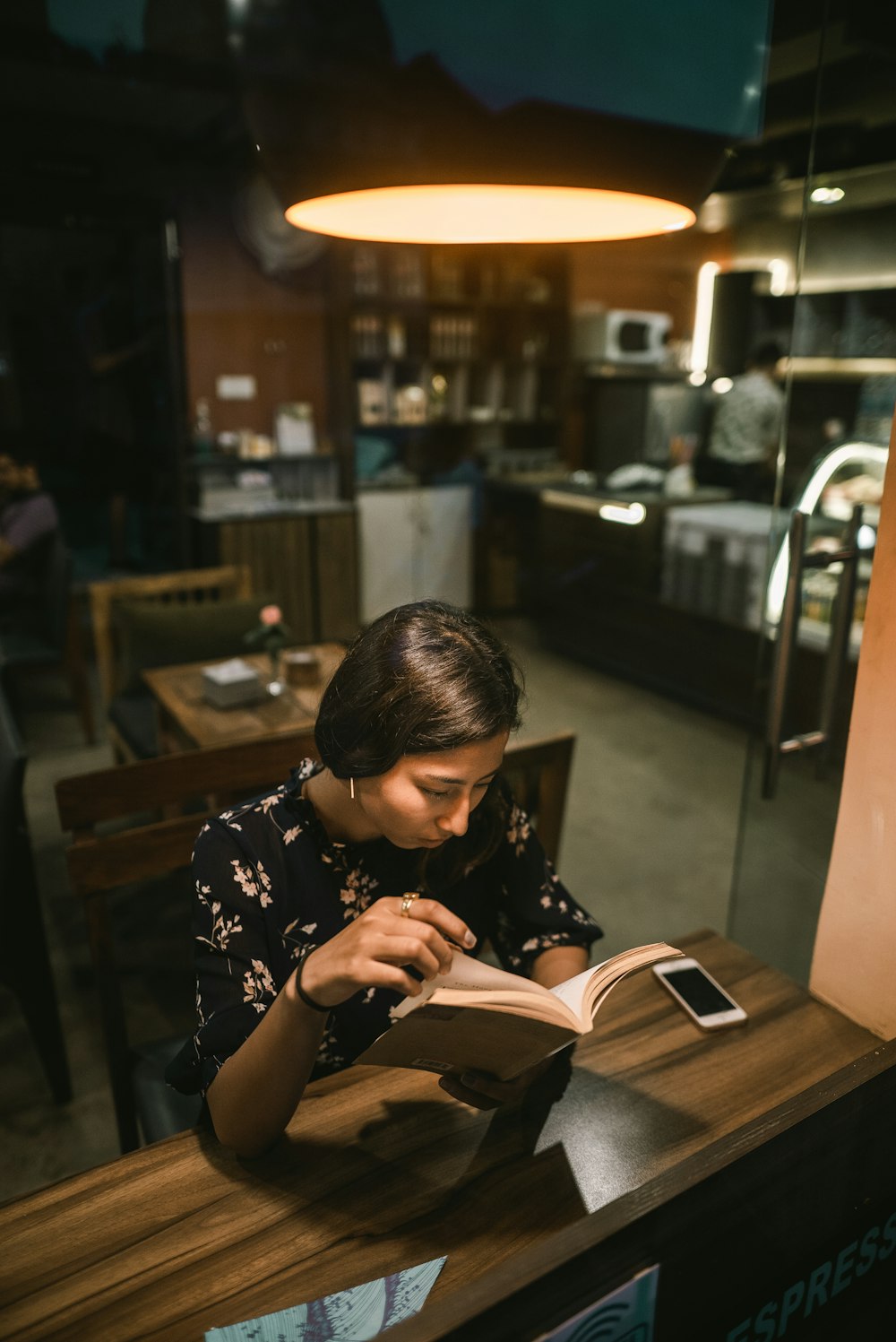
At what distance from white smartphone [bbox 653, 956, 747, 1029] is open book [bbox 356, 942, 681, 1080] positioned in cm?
31

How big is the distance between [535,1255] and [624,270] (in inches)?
273

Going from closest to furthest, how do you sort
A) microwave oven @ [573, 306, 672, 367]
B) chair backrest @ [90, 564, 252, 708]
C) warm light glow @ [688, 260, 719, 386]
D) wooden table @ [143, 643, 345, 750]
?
wooden table @ [143, 643, 345, 750] < chair backrest @ [90, 564, 252, 708] < microwave oven @ [573, 306, 672, 367] < warm light glow @ [688, 260, 719, 386]

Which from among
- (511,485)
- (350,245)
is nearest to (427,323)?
(350,245)

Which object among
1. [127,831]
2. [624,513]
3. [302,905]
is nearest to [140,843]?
[127,831]

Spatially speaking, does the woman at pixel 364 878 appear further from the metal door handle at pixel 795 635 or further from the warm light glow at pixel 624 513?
the warm light glow at pixel 624 513

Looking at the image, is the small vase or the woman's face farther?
the small vase

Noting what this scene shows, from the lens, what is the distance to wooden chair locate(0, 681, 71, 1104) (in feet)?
5.81

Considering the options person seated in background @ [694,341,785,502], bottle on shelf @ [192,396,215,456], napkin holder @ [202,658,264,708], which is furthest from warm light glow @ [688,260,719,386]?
napkin holder @ [202,658,264,708]

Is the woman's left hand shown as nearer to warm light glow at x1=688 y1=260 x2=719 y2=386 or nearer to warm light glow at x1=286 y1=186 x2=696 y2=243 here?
warm light glow at x1=286 y1=186 x2=696 y2=243

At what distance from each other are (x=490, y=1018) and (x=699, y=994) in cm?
53

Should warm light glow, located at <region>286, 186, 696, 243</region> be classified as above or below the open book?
above

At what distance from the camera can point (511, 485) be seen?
5910mm

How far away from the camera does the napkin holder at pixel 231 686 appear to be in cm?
251

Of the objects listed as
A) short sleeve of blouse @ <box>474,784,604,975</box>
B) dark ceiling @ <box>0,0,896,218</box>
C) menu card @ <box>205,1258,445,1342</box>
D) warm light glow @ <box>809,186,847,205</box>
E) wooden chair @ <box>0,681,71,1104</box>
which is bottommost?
wooden chair @ <box>0,681,71,1104</box>
